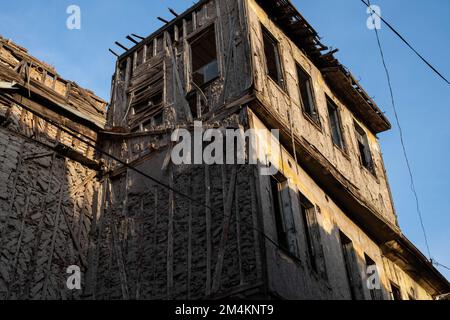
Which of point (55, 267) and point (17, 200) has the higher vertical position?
point (17, 200)

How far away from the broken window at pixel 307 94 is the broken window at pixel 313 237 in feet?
10.3

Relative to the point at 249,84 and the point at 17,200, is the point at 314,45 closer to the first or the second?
the point at 249,84

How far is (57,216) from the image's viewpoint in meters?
12.5

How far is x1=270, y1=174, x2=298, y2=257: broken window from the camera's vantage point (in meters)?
11.4

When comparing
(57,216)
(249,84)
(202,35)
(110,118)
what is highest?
(202,35)

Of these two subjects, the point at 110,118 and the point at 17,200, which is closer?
the point at 17,200

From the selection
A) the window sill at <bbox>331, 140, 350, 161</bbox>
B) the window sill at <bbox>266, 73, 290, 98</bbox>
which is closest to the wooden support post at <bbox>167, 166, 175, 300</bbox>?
the window sill at <bbox>266, 73, 290, 98</bbox>

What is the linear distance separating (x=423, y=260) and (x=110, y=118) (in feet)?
30.0

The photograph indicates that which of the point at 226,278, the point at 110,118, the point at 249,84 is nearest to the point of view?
the point at 226,278

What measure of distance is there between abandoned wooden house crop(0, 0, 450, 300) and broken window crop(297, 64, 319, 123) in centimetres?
4

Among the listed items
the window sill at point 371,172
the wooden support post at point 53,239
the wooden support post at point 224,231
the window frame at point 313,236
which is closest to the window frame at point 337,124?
the window sill at point 371,172

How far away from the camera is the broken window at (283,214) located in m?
11.4

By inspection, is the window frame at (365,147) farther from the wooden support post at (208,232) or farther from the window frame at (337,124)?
the wooden support post at (208,232)

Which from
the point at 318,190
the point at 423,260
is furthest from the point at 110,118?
the point at 423,260
